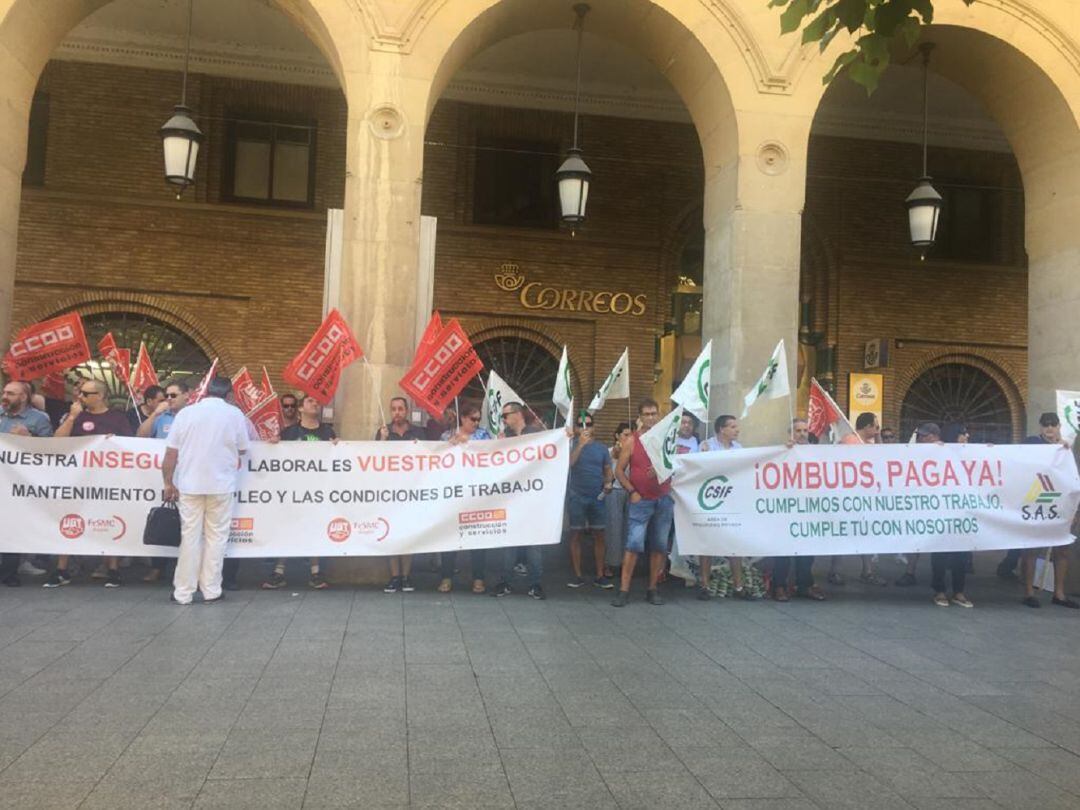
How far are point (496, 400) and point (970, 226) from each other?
464 inches

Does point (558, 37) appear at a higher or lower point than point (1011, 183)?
higher

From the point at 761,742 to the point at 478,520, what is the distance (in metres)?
4.24

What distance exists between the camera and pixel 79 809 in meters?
3.30

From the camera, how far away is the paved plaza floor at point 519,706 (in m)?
3.66

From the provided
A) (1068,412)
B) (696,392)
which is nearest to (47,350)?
(696,392)

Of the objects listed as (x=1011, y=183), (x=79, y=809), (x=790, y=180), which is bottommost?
(x=79, y=809)

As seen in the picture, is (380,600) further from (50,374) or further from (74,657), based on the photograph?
(50,374)

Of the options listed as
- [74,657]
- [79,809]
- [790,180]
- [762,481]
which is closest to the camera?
[79,809]

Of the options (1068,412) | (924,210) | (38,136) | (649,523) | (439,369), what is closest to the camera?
(649,523)

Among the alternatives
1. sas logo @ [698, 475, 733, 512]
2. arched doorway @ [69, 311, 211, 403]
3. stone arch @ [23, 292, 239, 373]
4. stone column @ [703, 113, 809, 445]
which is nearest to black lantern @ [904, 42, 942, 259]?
stone column @ [703, 113, 809, 445]

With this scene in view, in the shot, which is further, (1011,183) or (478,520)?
(1011,183)

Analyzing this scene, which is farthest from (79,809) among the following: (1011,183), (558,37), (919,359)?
(1011,183)

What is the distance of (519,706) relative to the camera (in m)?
4.73

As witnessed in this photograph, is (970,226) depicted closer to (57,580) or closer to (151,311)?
(151,311)
